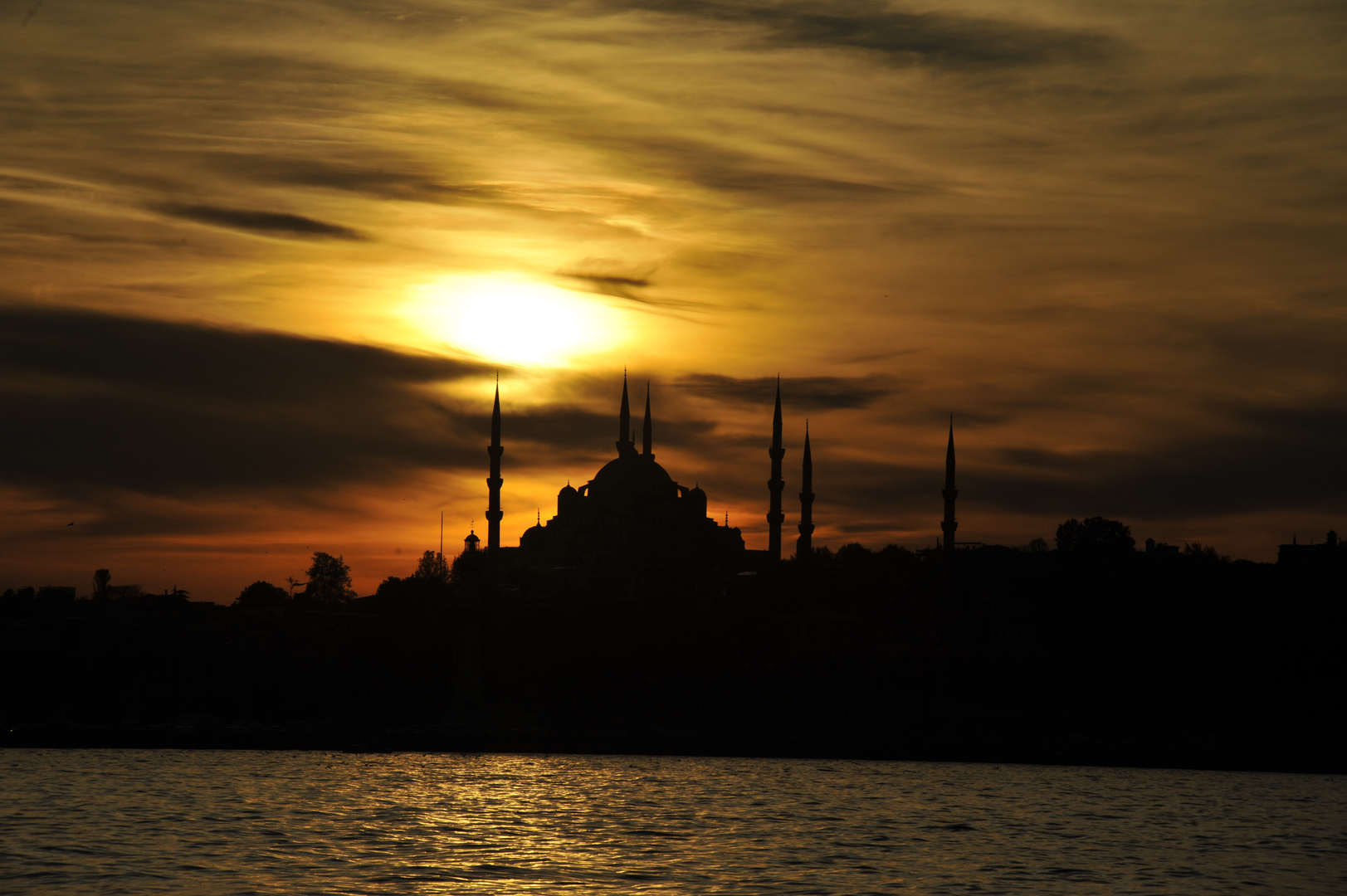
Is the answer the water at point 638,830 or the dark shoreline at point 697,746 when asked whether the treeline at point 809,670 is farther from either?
the water at point 638,830

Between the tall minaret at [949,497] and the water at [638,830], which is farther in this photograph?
the tall minaret at [949,497]

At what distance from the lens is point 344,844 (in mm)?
40219

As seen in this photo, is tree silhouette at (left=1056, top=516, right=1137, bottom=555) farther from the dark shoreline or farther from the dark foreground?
the dark shoreline

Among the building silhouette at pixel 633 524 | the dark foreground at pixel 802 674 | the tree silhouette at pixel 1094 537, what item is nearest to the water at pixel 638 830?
the dark foreground at pixel 802 674

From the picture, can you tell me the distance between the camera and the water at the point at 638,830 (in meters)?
34.6

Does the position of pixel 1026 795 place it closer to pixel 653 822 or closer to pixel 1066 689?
pixel 653 822

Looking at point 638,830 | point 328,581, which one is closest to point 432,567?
point 328,581

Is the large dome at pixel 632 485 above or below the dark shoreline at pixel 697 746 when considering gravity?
above

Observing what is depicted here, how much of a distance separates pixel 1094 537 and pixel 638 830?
78.3 m

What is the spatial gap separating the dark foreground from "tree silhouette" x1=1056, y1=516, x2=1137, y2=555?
272cm

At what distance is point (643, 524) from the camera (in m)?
133

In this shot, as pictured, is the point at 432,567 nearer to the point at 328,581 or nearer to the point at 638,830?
the point at 328,581

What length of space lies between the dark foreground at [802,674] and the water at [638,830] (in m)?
14.2

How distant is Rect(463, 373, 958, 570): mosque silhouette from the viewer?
125375 mm
